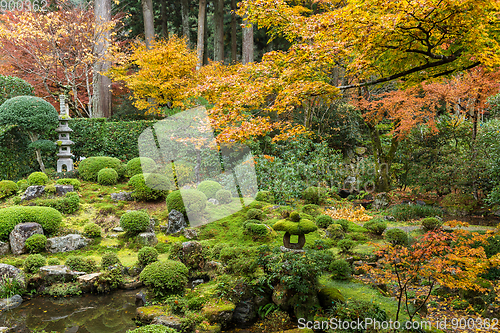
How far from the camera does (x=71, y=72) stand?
44.8ft

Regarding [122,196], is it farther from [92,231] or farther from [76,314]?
[76,314]


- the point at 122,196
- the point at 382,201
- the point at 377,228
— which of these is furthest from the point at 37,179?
the point at 382,201

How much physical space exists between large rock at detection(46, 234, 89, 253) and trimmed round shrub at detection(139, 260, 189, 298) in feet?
7.93

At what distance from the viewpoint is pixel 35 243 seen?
6.59m

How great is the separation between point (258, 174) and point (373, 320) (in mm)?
6385

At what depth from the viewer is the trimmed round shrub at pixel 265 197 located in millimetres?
9238

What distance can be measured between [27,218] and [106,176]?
3.46 meters

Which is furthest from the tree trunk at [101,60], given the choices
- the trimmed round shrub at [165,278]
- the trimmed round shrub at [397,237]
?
the trimmed round shrub at [397,237]

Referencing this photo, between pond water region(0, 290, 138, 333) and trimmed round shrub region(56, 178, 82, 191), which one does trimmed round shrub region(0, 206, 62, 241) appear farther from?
trimmed round shrub region(56, 178, 82, 191)

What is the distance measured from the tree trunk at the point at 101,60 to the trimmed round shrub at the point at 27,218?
27.4 ft

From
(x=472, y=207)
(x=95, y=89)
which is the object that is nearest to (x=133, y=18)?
(x=95, y=89)

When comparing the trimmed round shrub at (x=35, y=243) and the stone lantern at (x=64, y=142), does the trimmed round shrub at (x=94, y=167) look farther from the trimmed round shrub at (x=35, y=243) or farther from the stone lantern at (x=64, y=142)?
the trimmed round shrub at (x=35, y=243)

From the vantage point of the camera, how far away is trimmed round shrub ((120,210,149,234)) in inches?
286

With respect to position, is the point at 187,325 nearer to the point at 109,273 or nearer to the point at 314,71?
the point at 109,273
